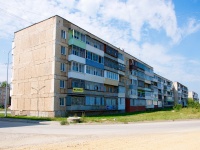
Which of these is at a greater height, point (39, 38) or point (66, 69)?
point (39, 38)

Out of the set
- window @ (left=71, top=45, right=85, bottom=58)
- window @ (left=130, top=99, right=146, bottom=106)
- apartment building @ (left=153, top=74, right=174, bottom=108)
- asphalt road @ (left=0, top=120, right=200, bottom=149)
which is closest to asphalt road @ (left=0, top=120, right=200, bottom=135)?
asphalt road @ (left=0, top=120, right=200, bottom=149)

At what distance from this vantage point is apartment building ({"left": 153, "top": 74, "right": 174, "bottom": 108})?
335 ft

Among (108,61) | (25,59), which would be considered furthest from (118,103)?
(25,59)

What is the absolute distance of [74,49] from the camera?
4216cm

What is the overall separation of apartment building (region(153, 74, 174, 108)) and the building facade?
5271 centimetres

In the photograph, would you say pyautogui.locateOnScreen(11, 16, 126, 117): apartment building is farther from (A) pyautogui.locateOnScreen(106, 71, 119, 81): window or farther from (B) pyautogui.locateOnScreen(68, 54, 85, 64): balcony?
(A) pyautogui.locateOnScreen(106, 71, 119, 81): window

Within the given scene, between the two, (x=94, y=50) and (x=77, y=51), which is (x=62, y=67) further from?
(x=94, y=50)

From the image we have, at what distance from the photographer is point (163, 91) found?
11525 cm

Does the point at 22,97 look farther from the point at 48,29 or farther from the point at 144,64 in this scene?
the point at 144,64

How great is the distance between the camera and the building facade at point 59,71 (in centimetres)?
3897

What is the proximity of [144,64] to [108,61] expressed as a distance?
30.9m

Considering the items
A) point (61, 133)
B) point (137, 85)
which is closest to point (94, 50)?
point (137, 85)

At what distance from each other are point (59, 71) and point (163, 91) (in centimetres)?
8480

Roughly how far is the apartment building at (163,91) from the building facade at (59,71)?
52.7m
